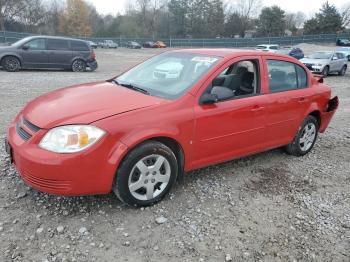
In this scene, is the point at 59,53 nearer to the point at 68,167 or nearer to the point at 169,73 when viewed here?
the point at 169,73

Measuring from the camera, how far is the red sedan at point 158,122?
3.13 metres

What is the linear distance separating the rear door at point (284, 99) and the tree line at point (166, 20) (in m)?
61.7

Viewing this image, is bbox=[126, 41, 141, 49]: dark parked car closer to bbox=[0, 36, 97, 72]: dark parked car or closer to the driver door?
bbox=[0, 36, 97, 72]: dark parked car

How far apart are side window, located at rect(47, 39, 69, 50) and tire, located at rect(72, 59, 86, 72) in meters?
0.70

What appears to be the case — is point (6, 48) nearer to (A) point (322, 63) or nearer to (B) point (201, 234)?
(B) point (201, 234)

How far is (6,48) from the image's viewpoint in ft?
44.3

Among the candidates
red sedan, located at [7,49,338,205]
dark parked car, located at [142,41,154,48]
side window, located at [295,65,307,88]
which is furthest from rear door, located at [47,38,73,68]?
dark parked car, located at [142,41,154,48]

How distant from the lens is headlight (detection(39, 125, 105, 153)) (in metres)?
3.09

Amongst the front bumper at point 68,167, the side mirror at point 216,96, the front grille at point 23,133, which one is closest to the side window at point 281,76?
the side mirror at point 216,96

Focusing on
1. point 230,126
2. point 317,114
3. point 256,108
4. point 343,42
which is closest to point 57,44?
point 317,114

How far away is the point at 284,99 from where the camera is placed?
4707mm

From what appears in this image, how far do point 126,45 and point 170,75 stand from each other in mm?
56039

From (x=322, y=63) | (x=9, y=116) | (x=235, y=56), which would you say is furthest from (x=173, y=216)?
(x=322, y=63)

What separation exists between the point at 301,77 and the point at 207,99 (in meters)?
2.12
